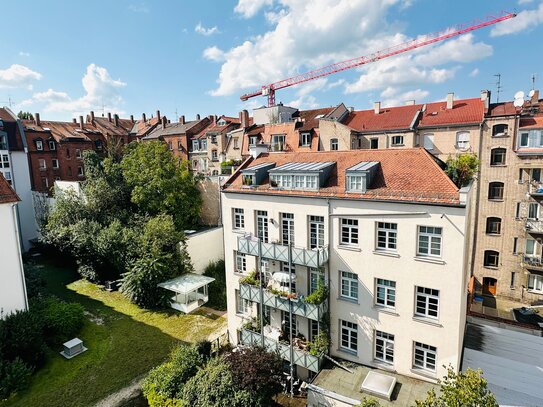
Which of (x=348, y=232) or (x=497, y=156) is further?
(x=497, y=156)

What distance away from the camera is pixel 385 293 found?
17219 mm

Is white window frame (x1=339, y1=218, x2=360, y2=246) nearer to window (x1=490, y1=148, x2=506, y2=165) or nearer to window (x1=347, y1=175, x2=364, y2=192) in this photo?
window (x1=347, y1=175, x2=364, y2=192)

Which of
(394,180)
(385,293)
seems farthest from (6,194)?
(385,293)

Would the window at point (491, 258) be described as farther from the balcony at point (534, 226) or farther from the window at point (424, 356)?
the window at point (424, 356)

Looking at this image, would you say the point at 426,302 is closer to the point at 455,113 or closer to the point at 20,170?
the point at 455,113

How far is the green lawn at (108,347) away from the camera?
63.2 ft

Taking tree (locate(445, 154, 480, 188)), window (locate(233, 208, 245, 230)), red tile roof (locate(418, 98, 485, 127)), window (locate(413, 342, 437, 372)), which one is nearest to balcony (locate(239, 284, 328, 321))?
window (locate(233, 208, 245, 230))

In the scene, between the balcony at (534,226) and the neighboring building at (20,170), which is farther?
the neighboring building at (20,170)

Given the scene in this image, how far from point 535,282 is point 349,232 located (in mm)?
24656

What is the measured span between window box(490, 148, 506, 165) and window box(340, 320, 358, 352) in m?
23.2

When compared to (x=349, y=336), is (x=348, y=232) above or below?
above

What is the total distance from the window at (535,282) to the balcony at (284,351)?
24777 mm

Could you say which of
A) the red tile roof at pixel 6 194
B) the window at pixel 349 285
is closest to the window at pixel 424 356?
the window at pixel 349 285

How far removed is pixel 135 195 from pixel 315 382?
97.6 feet
